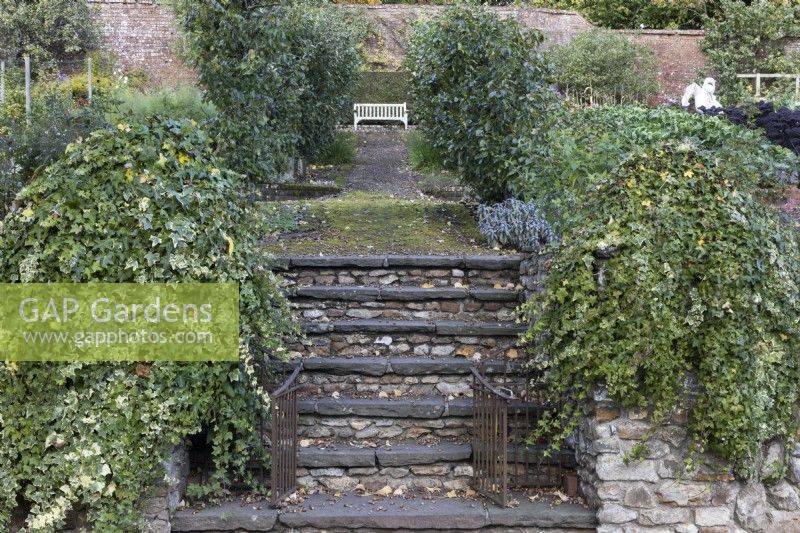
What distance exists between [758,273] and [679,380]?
2.26 feet

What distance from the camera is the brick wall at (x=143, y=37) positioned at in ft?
65.4

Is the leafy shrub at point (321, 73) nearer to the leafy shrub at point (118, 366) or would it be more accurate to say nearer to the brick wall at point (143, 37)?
the leafy shrub at point (118, 366)

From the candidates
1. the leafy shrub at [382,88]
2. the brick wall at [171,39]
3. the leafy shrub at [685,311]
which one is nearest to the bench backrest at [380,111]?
the leafy shrub at [382,88]

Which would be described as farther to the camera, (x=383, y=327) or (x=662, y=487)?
(x=383, y=327)

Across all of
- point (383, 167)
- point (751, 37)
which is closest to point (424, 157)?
point (383, 167)

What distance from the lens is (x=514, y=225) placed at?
6898mm

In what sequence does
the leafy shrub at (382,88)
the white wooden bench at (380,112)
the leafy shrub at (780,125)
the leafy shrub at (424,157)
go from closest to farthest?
the leafy shrub at (780,125), the leafy shrub at (424,157), the white wooden bench at (380,112), the leafy shrub at (382,88)

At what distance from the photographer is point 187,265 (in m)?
4.08

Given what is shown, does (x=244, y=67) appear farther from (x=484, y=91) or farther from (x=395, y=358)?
(x=395, y=358)

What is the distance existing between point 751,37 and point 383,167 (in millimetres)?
10987

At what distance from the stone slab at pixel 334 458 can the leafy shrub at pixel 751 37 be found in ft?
55.1

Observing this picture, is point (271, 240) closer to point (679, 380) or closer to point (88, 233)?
point (88, 233)

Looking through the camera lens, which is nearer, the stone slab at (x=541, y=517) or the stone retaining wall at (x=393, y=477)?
the stone slab at (x=541, y=517)

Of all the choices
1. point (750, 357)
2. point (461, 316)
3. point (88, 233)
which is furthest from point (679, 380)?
point (88, 233)
